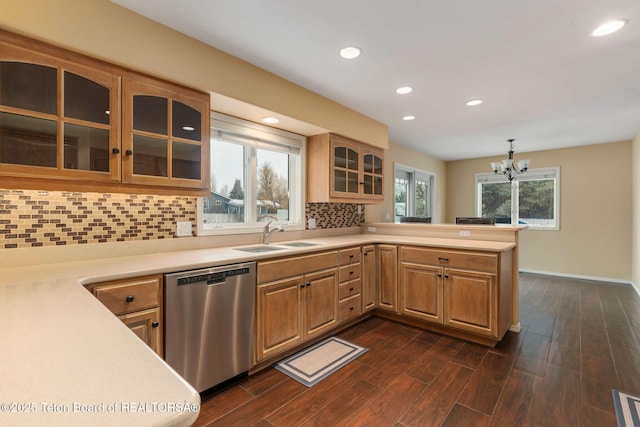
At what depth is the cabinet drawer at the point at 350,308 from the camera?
2.95m

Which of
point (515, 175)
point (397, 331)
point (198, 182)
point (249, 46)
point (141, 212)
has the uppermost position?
point (249, 46)

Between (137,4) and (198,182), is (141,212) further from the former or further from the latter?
(137,4)

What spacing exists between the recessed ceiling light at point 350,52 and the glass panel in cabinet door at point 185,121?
117 centimetres

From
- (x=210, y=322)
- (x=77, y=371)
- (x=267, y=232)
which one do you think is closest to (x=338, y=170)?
(x=267, y=232)

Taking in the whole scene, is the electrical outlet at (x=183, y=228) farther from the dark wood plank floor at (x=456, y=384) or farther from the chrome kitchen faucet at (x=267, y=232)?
the dark wood plank floor at (x=456, y=384)

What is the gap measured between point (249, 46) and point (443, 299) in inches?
109

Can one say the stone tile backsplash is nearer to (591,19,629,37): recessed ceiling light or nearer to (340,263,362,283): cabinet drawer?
(340,263,362,283): cabinet drawer

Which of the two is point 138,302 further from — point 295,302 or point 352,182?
point 352,182

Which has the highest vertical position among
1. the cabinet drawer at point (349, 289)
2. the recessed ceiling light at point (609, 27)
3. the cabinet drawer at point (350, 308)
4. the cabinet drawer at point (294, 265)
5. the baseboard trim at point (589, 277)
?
the recessed ceiling light at point (609, 27)

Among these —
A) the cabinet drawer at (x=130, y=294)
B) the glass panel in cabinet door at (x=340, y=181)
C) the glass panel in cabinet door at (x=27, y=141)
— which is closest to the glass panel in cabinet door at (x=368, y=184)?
the glass panel in cabinet door at (x=340, y=181)

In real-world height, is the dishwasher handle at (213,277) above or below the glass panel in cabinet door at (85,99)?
below

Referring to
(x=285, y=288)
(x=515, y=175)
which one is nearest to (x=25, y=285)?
(x=285, y=288)

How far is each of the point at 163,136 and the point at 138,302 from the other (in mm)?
1061

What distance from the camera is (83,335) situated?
0.79 m
